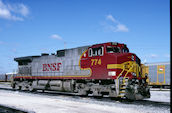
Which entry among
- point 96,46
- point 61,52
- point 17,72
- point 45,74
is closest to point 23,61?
point 17,72

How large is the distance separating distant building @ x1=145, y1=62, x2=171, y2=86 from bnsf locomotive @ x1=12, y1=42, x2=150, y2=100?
13155 mm

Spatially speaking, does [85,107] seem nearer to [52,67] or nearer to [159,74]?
[52,67]

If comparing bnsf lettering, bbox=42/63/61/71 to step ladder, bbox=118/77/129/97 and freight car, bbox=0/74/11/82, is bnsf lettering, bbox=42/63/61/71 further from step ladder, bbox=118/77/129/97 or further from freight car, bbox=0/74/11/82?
freight car, bbox=0/74/11/82

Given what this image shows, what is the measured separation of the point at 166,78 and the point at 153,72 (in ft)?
5.93

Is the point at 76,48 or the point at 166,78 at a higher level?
the point at 76,48

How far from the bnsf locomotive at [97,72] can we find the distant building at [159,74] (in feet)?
43.2

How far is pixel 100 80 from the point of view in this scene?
1317 centimetres

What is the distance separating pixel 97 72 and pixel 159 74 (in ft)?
51.5

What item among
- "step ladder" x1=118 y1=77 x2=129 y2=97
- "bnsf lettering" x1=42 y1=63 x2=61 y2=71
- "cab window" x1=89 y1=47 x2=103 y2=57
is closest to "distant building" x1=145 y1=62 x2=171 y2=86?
"bnsf lettering" x1=42 y1=63 x2=61 y2=71

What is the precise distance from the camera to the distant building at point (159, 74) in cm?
2560

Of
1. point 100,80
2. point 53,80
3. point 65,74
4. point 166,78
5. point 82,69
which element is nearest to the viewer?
point 100,80

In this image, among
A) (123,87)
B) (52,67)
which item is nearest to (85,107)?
(123,87)

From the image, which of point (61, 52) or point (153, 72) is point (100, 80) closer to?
point (61, 52)

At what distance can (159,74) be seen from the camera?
1030 inches
